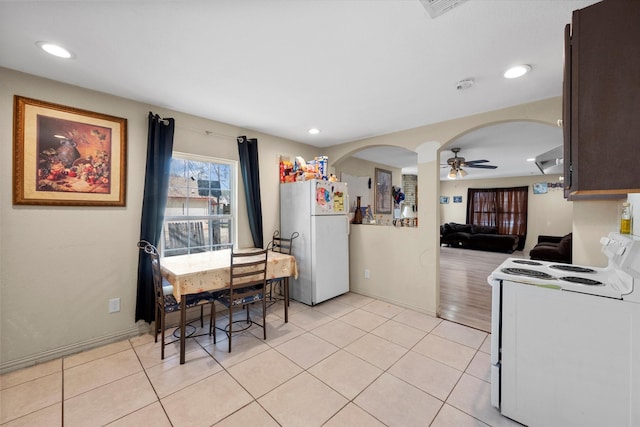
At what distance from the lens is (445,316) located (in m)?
3.13

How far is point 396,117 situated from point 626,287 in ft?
7.79

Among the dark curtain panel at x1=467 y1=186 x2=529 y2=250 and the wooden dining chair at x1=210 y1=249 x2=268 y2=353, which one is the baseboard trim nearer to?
the wooden dining chair at x1=210 y1=249 x2=268 y2=353

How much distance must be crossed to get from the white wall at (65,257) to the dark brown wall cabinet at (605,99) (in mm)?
3251

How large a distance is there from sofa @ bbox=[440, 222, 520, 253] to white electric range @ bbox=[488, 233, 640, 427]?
689 centimetres

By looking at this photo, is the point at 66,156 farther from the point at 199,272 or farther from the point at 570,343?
the point at 570,343

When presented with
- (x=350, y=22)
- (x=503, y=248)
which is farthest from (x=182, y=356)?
(x=503, y=248)

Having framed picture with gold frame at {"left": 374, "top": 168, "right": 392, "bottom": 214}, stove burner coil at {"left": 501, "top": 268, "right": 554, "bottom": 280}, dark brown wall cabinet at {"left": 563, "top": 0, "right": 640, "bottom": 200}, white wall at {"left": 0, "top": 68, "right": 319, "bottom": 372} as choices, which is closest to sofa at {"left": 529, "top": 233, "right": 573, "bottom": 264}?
framed picture with gold frame at {"left": 374, "top": 168, "right": 392, "bottom": 214}

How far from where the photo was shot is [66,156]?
218 cm

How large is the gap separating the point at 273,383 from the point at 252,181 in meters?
2.33

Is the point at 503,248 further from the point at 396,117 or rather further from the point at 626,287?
the point at 626,287

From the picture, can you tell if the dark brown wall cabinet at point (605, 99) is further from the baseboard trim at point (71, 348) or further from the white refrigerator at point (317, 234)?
the baseboard trim at point (71, 348)

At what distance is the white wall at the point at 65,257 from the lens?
6.46ft

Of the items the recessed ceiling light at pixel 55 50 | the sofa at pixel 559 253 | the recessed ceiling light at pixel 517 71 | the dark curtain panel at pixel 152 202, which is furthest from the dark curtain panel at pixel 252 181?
the sofa at pixel 559 253

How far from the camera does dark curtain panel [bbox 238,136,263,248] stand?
3.30m
